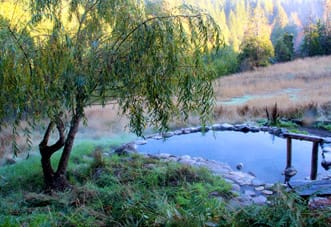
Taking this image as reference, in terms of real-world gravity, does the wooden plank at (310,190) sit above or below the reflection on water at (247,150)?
above

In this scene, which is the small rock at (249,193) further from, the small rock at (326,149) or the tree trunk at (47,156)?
the small rock at (326,149)

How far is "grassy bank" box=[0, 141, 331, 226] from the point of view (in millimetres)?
2064

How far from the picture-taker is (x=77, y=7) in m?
4.02

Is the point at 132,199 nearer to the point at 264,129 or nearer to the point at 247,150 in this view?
the point at 247,150

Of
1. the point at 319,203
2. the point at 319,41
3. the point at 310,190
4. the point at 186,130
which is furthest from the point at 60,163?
the point at 319,41

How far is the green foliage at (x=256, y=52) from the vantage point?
19.8 meters

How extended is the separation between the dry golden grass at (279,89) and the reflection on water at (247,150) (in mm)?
1222

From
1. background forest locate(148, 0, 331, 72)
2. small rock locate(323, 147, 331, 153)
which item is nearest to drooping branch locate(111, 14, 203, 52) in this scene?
small rock locate(323, 147, 331, 153)

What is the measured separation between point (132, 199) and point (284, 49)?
22.1m

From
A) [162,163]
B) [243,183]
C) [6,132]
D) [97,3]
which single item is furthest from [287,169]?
[6,132]

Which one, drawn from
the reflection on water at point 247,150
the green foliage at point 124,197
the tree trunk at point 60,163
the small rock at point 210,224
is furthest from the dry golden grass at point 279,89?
the small rock at point 210,224

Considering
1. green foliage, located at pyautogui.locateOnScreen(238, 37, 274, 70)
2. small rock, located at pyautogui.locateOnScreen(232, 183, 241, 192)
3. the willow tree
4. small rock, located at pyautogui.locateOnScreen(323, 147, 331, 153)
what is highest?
green foliage, located at pyautogui.locateOnScreen(238, 37, 274, 70)

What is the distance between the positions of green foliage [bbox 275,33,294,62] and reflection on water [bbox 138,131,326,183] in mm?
15748

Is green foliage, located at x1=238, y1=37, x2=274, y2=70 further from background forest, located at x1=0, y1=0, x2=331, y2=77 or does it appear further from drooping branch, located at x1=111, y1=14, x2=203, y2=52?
drooping branch, located at x1=111, y1=14, x2=203, y2=52
